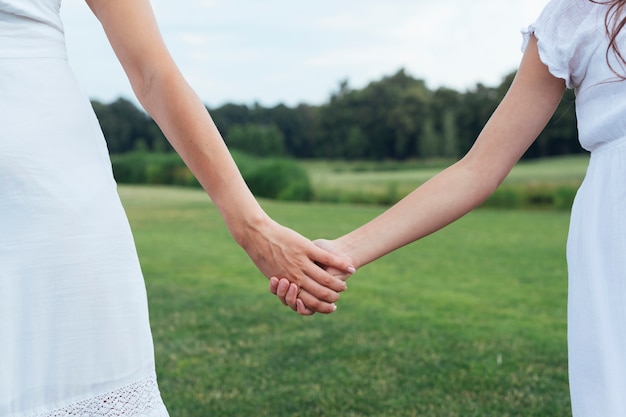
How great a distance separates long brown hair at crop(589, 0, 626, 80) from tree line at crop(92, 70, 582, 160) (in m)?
23.8

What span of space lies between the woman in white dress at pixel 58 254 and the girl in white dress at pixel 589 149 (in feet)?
3.10

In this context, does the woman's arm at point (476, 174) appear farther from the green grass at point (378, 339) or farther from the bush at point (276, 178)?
the bush at point (276, 178)

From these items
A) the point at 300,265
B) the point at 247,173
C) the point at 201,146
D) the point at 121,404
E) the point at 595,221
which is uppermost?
the point at 201,146

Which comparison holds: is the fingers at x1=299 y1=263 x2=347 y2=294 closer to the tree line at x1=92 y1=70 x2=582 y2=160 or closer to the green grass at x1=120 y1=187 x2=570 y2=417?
the green grass at x1=120 y1=187 x2=570 y2=417

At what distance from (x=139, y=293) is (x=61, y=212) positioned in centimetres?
24

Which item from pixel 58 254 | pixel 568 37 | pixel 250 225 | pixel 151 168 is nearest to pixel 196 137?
pixel 250 225

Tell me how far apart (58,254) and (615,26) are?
1.31 meters

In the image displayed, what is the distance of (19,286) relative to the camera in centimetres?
152

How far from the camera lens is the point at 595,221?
1685 millimetres

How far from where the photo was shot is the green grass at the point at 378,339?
15.2ft

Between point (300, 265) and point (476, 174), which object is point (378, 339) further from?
point (476, 174)

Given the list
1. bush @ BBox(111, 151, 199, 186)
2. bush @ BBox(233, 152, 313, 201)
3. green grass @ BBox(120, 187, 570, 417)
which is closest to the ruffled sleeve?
green grass @ BBox(120, 187, 570, 417)

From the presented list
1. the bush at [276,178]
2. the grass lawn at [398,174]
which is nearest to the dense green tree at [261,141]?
the bush at [276,178]

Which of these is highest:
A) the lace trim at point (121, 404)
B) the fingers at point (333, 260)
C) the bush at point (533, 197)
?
the fingers at point (333, 260)
